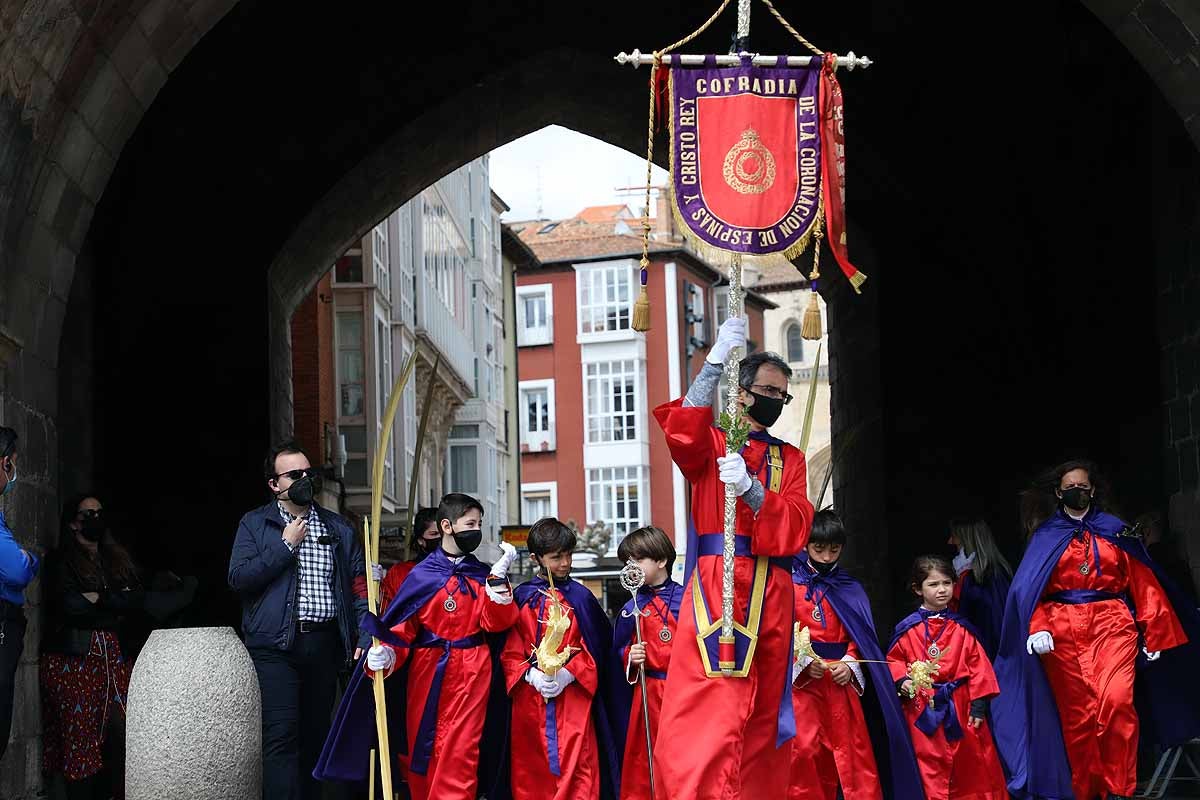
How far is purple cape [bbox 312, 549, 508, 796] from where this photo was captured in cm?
907

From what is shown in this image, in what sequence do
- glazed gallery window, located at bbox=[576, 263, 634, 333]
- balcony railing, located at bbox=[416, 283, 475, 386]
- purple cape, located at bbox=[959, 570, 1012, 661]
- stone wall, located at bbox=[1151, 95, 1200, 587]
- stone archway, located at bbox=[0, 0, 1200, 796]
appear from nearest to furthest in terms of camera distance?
purple cape, located at bbox=[959, 570, 1012, 661]
stone wall, located at bbox=[1151, 95, 1200, 587]
stone archway, located at bbox=[0, 0, 1200, 796]
balcony railing, located at bbox=[416, 283, 475, 386]
glazed gallery window, located at bbox=[576, 263, 634, 333]

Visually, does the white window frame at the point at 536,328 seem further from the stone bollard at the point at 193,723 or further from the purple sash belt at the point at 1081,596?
the stone bollard at the point at 193,723

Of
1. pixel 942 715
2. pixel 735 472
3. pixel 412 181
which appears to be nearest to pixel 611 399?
pixel 412 181

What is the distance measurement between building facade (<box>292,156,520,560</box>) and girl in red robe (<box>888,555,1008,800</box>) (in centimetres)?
849

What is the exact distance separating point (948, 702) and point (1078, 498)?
3.97ft

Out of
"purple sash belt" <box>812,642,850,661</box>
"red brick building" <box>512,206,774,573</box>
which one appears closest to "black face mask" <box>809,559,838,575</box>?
"purple sash belt" <box>812,642,850,661</box>

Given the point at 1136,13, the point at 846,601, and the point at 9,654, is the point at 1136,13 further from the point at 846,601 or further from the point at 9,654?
the point at 9,654

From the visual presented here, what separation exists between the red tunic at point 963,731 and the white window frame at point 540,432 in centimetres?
5108

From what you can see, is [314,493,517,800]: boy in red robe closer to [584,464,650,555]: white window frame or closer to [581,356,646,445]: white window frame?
[584,464,650,555]: white window frame

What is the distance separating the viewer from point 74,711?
966cm

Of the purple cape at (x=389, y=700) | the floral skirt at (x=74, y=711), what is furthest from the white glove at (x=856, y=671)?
the floral skirt at (x=74, y=711)

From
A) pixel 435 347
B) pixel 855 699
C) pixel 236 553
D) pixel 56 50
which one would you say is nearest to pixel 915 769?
pixel 855 699

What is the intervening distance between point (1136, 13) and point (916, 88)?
15.4 feet

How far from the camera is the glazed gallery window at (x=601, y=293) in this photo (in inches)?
2404
